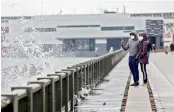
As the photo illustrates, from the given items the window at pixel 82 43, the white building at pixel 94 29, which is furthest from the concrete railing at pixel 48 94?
the window at pixel 82 43

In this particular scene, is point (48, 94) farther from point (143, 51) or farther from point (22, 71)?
point (22, 71)

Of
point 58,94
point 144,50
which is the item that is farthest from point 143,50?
point 58,94

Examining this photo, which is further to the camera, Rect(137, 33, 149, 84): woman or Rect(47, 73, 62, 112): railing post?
Rect(137, 33, 149, 84): woman

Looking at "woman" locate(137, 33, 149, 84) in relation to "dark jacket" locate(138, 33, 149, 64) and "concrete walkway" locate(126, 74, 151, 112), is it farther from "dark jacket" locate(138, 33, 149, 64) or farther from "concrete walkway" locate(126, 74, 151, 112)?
"concrete walkway" locate(126, 74, 151, 112)

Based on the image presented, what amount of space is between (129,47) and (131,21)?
14503 cm

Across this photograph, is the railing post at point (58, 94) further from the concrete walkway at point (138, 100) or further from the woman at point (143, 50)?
the woman at point (143, 50)

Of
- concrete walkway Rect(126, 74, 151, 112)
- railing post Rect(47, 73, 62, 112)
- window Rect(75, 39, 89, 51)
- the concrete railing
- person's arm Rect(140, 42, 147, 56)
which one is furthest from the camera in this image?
window Rect(75, 39, 89, 51)

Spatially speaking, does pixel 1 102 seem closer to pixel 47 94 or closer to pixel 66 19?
pixel 47 94

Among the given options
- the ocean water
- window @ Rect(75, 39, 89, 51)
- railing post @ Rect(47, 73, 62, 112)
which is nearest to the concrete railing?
railing post @ Rect(47, 73, 62, 112)

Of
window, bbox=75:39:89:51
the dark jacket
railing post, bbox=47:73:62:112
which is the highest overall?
the dark jacket

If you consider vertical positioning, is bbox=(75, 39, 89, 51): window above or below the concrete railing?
below

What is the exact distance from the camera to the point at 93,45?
515 feet

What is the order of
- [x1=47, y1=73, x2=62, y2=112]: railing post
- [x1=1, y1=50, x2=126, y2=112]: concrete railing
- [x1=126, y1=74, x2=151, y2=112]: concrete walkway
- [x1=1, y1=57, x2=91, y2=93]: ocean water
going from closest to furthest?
[x1=1, y1=50, x2=126, y2=112]: concrete railing < [x1=47, y1=73, x2=62, y2=112]: railing post < [x1=126, y1=74, x2=151, y2=112]: concrete walkway < [x1=1, y1=57, x2=91, y2=93]: ocean water

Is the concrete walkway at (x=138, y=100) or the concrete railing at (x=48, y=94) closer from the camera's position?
the concrete railing at (x=48, y=94)
